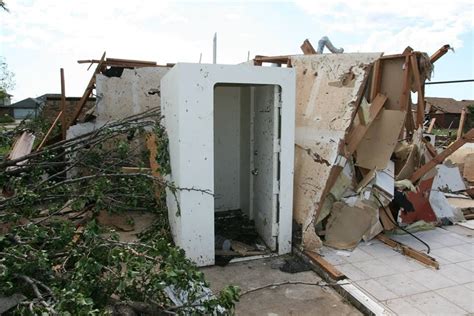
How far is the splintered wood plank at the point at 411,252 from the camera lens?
4.39 metres

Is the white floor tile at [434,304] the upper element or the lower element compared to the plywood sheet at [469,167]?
lower

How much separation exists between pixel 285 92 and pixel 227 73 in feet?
2.62

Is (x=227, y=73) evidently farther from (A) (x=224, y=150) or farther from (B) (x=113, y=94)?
(B) (x=113, y=94)

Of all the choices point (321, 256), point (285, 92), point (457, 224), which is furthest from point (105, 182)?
point (457, 224)

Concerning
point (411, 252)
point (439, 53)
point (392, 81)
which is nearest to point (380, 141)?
point (392, 81)

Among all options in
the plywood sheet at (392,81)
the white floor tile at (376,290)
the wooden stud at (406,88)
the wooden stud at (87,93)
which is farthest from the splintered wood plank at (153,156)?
the wooden stud at (406,88)

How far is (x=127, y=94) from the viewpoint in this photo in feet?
28.5

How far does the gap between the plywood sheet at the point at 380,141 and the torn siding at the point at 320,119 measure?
0.86 meters

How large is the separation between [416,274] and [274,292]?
1.74m

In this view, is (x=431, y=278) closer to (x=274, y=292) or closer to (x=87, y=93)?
(x=274, y=292)

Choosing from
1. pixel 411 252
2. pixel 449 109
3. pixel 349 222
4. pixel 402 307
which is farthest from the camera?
pixel 449 109

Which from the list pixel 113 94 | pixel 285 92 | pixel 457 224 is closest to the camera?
pixel 285 92

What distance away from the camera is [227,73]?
13.6ft

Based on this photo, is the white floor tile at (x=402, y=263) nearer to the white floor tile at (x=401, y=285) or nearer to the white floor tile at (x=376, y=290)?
the white floor tile at (x=401, y=285)
